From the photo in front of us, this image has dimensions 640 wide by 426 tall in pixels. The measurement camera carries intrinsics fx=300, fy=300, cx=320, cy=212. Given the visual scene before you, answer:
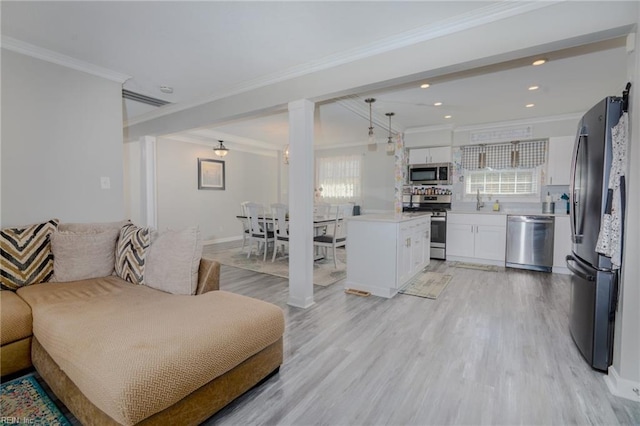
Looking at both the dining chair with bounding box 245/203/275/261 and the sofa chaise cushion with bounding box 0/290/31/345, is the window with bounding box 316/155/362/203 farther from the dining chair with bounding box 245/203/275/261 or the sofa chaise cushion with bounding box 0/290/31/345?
the sofa chaise cushion with bounding box 0/290/31/345

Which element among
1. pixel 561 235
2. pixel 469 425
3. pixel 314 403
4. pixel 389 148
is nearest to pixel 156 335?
pixel 314 403

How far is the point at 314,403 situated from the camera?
5.58 ft

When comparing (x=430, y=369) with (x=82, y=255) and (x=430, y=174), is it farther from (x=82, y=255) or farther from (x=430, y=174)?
(x=430, y=174)

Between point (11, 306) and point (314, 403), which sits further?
point (11, 306)

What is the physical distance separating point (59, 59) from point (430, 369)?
171 inches

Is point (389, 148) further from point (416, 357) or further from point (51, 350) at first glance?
point (51, 350)

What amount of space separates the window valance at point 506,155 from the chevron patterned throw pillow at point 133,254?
5.55 meters

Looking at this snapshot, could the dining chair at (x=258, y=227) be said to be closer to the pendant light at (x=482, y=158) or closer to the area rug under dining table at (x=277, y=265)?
the area rug under dining table at (x=277, y=265)

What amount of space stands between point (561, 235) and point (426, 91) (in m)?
3.01

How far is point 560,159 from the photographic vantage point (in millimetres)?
4871

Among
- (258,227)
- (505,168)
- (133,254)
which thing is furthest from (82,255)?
(505,168)

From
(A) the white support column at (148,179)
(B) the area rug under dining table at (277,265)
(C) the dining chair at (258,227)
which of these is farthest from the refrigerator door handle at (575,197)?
(A) the white support column at (148,179)

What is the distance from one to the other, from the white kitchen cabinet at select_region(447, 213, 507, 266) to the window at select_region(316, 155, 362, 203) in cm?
294

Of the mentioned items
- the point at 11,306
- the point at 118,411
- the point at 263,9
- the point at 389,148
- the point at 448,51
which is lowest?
the point at 118,411
